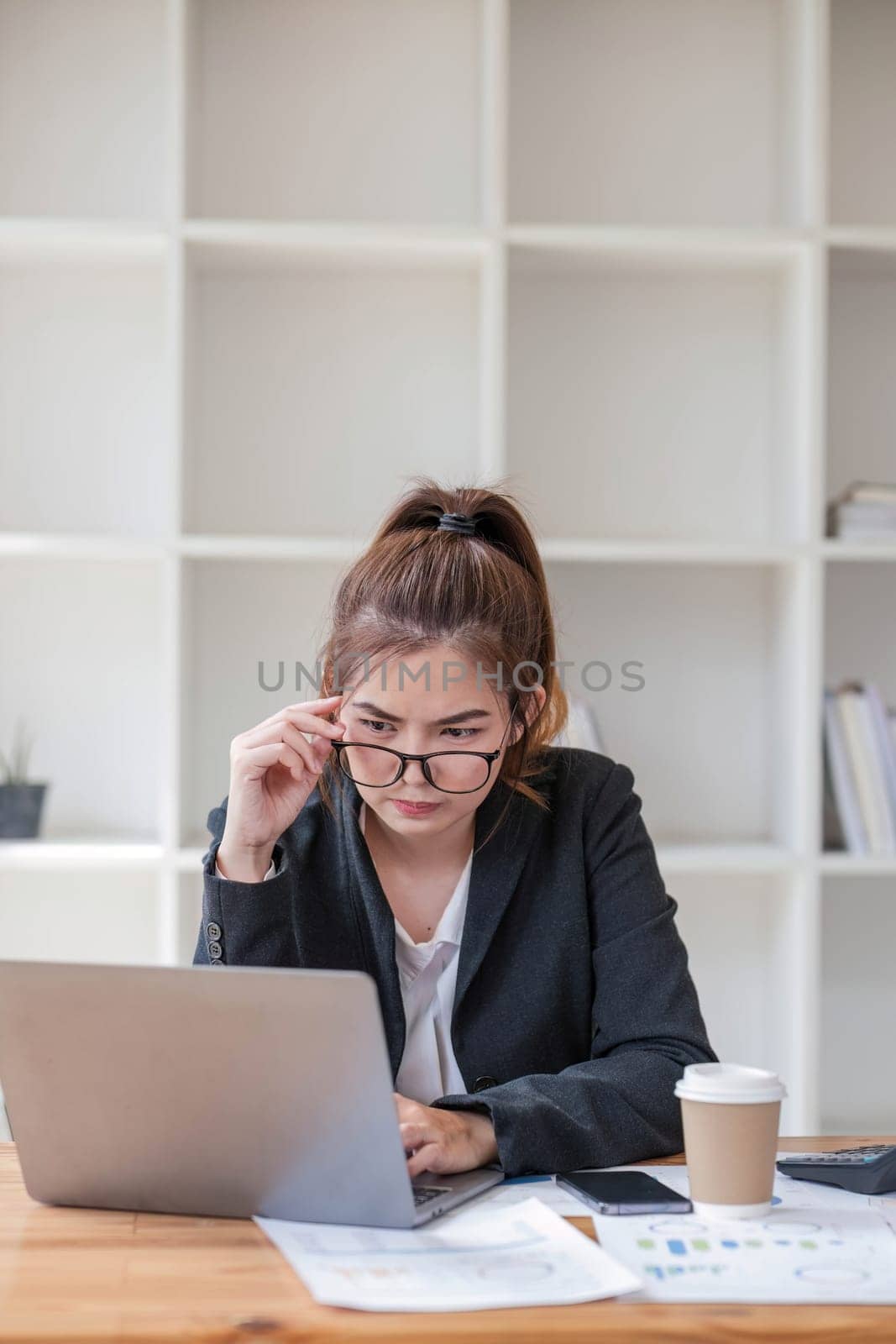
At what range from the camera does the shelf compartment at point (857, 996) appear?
8.89 feet

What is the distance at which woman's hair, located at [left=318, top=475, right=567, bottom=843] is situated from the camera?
4.82 ft

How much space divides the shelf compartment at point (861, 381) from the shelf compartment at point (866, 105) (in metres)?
0.05

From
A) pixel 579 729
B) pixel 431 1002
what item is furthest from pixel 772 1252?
pixel 579 729

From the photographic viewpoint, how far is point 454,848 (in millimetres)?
1603

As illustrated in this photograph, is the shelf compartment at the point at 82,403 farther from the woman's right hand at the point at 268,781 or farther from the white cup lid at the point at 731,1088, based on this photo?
the white cup lid at the point at 731,1088

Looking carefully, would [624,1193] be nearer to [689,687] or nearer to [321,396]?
[689,687]

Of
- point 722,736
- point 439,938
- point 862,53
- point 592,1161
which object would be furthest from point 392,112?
point 592,1161

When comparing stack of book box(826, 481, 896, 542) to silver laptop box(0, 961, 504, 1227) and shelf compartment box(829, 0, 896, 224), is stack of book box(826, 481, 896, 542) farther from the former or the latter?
silver laptop box(0, 961, 504, 1227)

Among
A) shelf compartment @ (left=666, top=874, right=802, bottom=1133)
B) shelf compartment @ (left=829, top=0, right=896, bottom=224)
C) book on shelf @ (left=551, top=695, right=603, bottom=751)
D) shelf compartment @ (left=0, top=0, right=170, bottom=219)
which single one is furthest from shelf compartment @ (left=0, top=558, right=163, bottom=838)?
shelf compartment @ (left=829, top=0, right=896, bottom=224)

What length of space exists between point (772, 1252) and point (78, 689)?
197 cm

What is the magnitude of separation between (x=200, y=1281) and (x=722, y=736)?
1.96 metres

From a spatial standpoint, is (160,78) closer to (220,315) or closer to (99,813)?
(220,315)

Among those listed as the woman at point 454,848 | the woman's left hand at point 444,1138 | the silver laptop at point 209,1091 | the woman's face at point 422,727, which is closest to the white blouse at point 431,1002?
the woman at point 454,848

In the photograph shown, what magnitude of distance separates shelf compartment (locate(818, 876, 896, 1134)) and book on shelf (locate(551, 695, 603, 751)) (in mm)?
632
